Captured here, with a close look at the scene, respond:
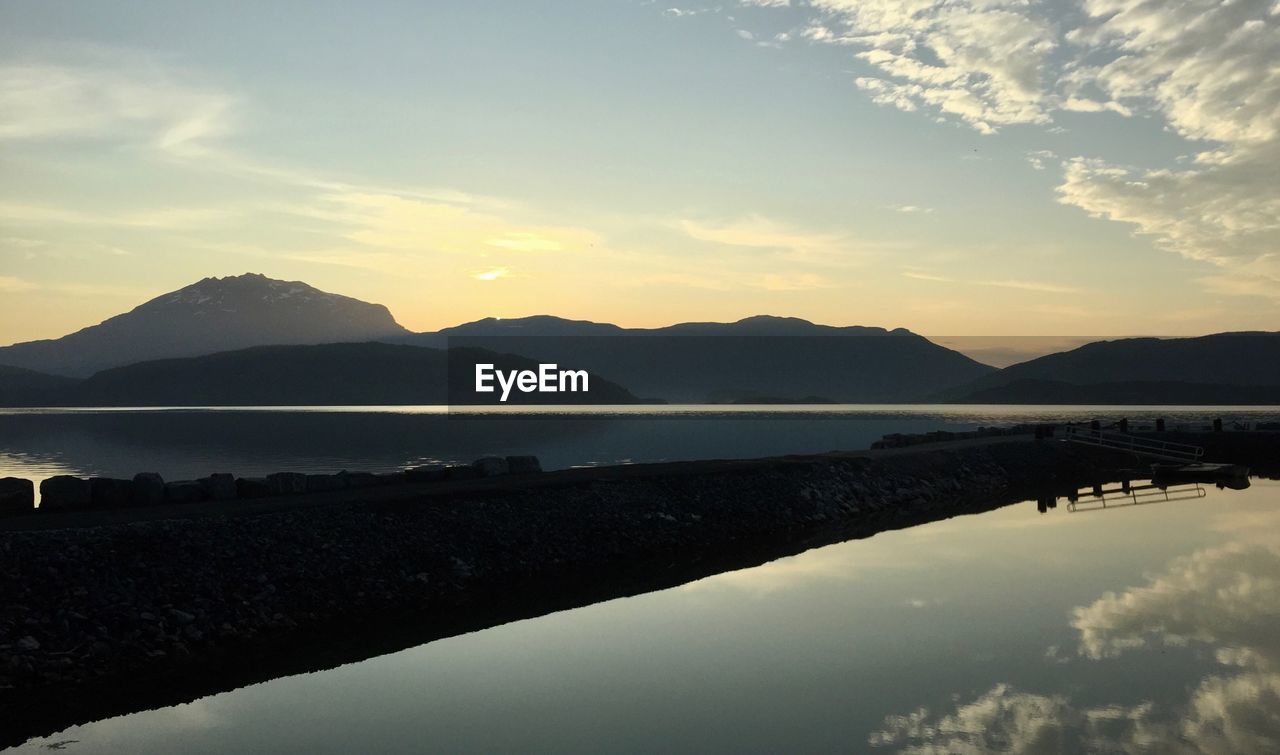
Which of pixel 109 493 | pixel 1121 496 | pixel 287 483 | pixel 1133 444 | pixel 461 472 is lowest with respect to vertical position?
pixel 1121 496

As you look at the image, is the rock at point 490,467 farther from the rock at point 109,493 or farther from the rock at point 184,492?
the rock at point 109,493

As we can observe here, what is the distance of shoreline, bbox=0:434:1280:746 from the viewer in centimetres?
2050

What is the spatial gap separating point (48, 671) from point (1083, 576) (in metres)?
27.2

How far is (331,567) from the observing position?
27.8 m

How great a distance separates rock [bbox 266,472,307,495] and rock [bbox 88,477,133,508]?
4.98 metres

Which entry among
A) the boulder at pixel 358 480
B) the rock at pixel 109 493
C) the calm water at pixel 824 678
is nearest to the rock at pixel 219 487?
the rock at pixel 109 493

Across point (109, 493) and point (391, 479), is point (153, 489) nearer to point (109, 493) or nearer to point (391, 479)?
point (109, 493)

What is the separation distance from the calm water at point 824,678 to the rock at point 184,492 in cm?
1525

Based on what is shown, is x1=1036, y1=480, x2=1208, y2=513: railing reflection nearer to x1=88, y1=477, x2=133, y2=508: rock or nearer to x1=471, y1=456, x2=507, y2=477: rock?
x1=471, y1=456, x2=507, y2=477: rock

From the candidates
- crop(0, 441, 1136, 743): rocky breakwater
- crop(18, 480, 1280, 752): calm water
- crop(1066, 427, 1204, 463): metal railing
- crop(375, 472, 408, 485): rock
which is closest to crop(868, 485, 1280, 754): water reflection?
crop(18, 480, 1280, 752): calm water

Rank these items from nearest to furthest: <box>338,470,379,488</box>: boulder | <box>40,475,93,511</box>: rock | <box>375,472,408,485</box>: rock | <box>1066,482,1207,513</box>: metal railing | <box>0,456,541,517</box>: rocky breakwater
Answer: <box>0,456,541,517</box>: rocky breakwater → <box>40,475,93,511</box>: rock → <box>338,470,379,488</box>: boulder → <box>375,472,408,485</box>: rock → <box>1066,482,1207,513</box>: metal railing

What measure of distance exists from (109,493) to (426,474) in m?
13.1

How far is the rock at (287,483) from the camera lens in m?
35.8

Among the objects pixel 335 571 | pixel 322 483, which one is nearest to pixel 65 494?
pixel 322 483
